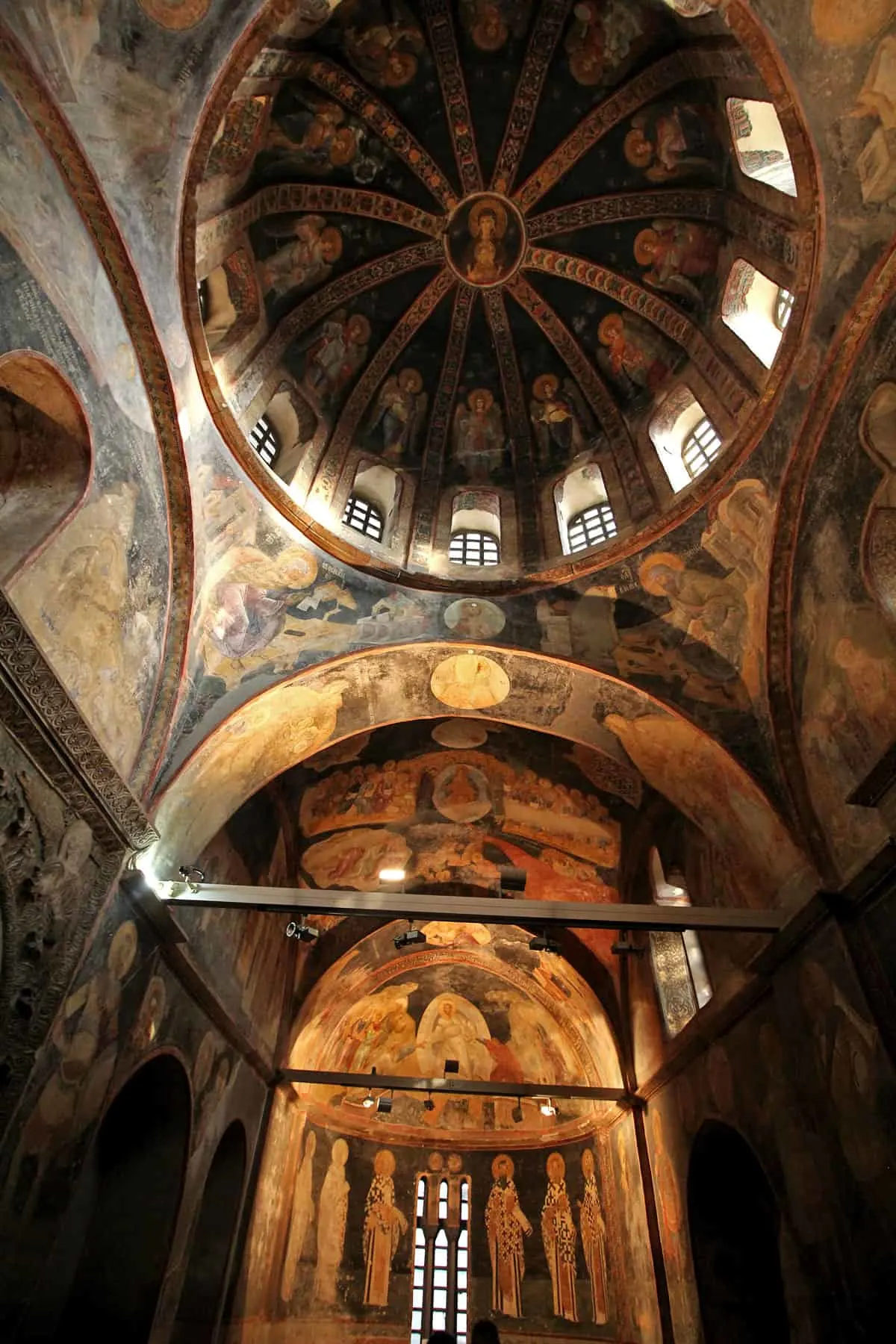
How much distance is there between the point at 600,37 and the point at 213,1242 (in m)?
19.8

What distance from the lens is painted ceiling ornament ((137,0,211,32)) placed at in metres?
6.76

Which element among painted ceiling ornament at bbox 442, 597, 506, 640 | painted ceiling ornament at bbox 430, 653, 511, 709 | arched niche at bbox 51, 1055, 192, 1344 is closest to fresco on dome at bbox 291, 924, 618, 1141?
arched niche at bbox 51, 1055, 192, 1344

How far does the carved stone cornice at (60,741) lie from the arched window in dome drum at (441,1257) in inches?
553

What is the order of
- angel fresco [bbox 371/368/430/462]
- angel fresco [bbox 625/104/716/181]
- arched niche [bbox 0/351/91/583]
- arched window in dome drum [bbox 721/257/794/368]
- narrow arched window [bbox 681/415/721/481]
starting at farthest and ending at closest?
angel fresco [bbox 371/368/430/462]
narrow arched window [bbox 681/415/721/481]
angel fresco [bbox 625/104/716/181]
arched window in dome drum [bbox 721/257/794/368]
arched niche [bbox 0/351/91/583]

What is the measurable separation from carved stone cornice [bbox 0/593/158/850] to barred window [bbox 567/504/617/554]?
25.0 ft

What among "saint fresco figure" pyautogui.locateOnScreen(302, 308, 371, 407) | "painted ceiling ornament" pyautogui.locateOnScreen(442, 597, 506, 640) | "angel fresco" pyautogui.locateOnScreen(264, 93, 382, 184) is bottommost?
"painted ceiling ornament" pyautogui.locateOnScreen(442, 597, 506, 640)

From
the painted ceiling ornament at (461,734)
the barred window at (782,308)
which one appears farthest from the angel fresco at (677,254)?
the painted ceiling ornament at (461,734)

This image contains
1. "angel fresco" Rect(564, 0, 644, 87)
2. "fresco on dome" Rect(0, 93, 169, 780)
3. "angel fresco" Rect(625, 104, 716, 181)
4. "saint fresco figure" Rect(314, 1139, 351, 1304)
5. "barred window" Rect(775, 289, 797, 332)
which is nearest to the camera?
"fresco on dome" Rect(0, 93, 169, 780)

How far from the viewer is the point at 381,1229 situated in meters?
17.2

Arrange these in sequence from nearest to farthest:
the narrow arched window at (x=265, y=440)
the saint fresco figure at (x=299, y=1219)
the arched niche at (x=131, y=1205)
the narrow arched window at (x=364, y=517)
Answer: the arched niche at (x=131, y=1205), the narrow arched window at (x=265, y=440), the narrow arched window at (x=364, y=517), the saint fresco figure at (x=299, y=1219)

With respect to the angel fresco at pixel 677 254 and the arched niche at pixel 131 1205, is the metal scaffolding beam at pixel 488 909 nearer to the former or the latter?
the arched niche at pixel 131 1205

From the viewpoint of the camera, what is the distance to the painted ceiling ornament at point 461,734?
14.0 m

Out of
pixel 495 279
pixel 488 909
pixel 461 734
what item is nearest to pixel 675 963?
pixel 461 734

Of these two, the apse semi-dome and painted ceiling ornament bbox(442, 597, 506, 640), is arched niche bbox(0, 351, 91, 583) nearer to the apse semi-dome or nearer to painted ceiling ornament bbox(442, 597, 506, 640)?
the apse semi-dome
